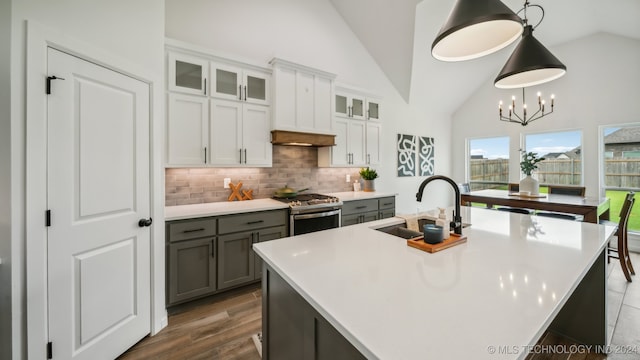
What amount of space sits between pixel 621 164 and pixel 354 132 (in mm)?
4415

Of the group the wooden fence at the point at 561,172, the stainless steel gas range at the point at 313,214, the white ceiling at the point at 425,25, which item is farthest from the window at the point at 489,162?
the stainless steel gas range at the point at 313,214

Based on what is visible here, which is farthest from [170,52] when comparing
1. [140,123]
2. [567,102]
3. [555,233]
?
[567,102]

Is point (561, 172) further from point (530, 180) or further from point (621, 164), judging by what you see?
point (530, 180)

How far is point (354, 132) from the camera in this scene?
156 inches

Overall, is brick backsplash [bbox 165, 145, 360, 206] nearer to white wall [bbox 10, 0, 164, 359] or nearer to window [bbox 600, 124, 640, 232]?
white wall [bbox 10, 0, 164, 359]

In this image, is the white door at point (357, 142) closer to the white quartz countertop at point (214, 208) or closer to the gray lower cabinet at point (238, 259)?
the white quartz countertop at point (214, 208)

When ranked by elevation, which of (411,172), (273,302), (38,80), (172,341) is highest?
(38,80)

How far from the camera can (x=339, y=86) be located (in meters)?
3.71

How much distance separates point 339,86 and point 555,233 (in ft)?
9.76

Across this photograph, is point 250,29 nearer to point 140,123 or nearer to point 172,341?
point 140,123

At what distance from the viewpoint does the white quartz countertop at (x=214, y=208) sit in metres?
2.31

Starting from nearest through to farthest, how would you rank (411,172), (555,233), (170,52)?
1. (555,233)
2. (170,52)
3. (411,172)

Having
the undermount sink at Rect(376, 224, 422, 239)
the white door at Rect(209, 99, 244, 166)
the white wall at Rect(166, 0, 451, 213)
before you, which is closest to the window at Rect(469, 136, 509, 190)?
the white wall at Rect(166, 0, 451, 213)

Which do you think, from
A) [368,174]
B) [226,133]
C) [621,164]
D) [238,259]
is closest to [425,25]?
[368,174]
